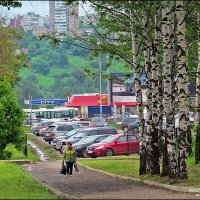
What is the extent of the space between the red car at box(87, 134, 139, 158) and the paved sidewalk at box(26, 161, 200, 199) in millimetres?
11397

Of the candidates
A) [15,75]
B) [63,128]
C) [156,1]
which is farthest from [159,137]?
[15,75]

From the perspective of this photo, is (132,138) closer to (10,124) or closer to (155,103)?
(10,124)

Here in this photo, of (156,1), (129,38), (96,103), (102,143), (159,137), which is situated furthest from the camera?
(96,103)

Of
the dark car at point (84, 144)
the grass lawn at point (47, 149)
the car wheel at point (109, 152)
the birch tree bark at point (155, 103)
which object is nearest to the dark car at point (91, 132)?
the grass lawn at point (47, 149)

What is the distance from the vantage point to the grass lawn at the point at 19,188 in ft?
64.0

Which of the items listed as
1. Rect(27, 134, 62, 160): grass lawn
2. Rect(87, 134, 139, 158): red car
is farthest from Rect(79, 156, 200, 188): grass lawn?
Rect(27, 134, 62, 160): grass lawn

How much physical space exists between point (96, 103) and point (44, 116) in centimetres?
1055

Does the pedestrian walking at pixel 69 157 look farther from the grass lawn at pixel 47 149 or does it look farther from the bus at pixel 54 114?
the bus at pixel 54 114

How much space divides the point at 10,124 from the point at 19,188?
2171cm

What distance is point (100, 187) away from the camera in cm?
2331

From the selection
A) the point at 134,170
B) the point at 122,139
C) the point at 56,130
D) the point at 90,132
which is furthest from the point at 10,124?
the point at 56,130

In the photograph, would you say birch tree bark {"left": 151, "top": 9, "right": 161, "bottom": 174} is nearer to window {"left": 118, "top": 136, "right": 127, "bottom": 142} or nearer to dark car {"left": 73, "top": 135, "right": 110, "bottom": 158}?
window {"left": 118, "top": 136, "right": 127, "bottom": 142}

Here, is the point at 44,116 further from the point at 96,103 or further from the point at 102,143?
the point at 102,143

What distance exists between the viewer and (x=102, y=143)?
1724 inches
